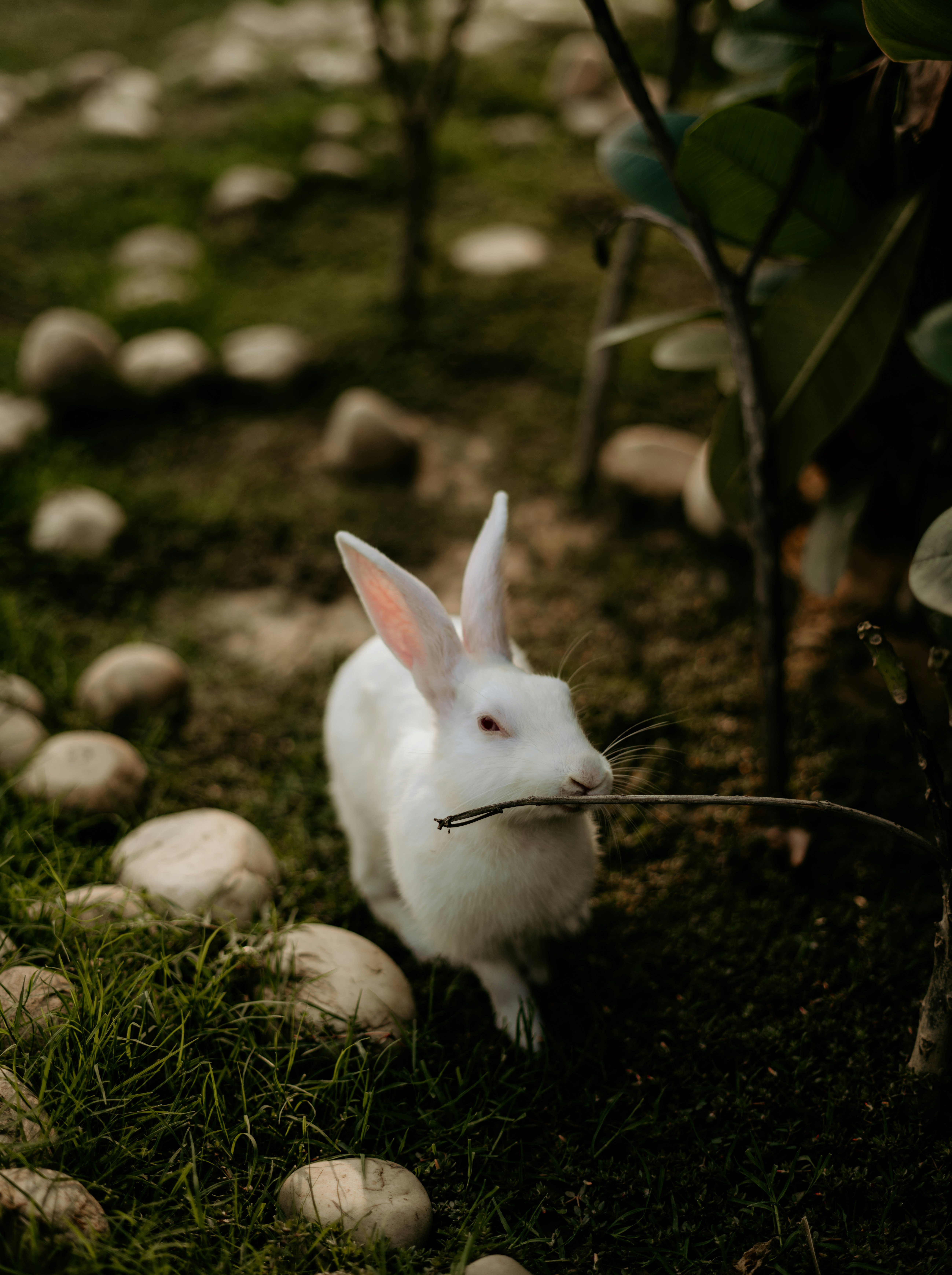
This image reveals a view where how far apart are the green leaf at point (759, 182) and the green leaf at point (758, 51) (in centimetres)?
43

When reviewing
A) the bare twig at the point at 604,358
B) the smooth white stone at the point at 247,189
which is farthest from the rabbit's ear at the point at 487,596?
the smooth white stone at the point at 247,189

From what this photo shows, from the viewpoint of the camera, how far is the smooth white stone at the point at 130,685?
286 cm

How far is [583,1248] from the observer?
173cm

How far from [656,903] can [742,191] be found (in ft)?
5.94

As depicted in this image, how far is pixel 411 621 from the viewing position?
1.90 meters

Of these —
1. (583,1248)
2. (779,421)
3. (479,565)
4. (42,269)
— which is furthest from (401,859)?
(42,269)

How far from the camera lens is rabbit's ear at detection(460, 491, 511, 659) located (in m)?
1.94

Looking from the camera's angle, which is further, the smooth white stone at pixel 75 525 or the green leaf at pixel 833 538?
the smooth white stone at pixel 75 525

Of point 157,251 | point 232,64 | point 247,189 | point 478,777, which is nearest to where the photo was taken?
point 478,777

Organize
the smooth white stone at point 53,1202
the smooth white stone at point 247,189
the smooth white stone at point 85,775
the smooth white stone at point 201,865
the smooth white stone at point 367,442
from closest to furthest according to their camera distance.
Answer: the smooth white stone at point 53,1202, the smooth white stone at point 201,865, the smooth white stone at point 85,775, the smooth white stone at point 367,442, the smooth white stone at point 247,189

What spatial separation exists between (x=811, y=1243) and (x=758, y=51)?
288 centimetres

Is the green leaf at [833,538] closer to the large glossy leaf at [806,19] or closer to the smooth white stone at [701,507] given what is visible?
the smooth white stone at [701,507]

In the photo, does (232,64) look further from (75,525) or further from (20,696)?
(20,696)

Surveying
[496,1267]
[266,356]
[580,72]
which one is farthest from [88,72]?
[496,1267]
